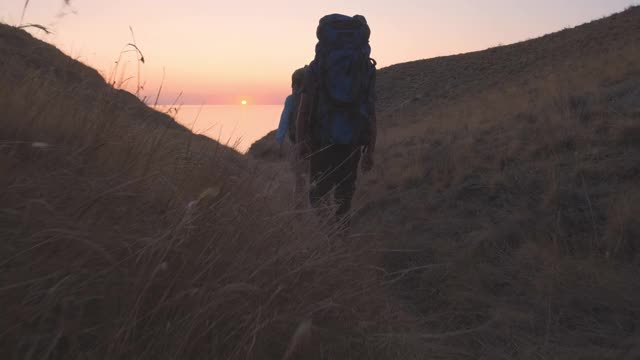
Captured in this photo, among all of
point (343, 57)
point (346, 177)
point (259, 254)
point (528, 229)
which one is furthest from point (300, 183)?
point (528, 229)

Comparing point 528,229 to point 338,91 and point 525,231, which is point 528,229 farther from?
point 338,91

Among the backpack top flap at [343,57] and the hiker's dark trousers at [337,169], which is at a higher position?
the backpack top flap at [343,57]

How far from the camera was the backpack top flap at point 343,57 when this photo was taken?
414 centimetres

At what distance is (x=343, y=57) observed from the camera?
4137 mm

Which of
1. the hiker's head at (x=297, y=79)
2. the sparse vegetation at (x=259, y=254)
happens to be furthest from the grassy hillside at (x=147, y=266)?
the hiker's head at (x=297, y=79)

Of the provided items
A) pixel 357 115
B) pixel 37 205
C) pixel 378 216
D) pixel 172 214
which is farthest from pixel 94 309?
pixel 378 216

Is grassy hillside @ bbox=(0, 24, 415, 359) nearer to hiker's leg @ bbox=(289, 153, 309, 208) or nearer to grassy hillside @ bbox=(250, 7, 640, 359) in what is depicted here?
hiker's leg @ bbox=(289, 153, 309, 208)

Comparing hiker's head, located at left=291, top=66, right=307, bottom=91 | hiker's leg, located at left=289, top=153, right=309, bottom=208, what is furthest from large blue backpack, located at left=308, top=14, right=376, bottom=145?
hiker's head, located at left=291, top=66, right=307, bottom=91

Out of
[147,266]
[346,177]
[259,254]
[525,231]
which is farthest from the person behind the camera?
[525,231]

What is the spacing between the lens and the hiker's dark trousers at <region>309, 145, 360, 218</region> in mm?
4391

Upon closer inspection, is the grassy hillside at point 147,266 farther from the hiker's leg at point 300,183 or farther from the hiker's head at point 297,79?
the hiker's head at point 297,79

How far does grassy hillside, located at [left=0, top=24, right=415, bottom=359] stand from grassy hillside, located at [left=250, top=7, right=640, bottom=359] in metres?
0.50

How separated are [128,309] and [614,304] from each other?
9.78ft

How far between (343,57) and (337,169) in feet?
2.65
